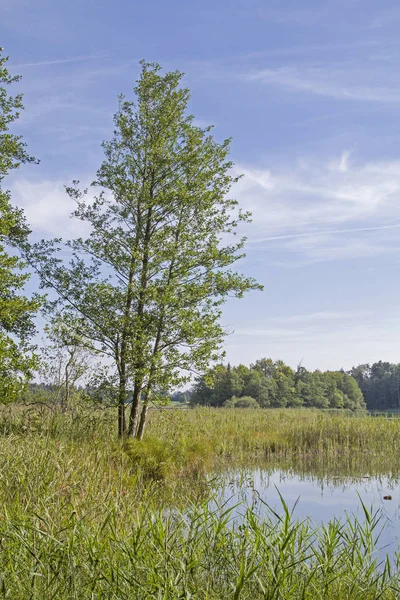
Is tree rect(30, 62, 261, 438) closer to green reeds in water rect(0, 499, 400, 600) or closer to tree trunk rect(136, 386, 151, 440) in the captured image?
tree trunk rect(136, 386, 151, 440)

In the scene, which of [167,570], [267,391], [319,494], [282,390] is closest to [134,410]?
[319,494]

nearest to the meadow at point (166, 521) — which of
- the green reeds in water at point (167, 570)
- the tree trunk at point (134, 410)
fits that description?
the green reeds in water at point (167, 570)

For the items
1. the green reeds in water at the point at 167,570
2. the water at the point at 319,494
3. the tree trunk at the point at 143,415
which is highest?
the tree trunk at the point at 143,415

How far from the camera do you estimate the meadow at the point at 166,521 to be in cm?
389

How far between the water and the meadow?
13.5 inches

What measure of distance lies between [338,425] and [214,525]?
45.7 feet

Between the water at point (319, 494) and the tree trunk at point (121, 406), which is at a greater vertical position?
the tree trunk at point (121, 406)

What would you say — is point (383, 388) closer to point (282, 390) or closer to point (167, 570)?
point (282, 390)

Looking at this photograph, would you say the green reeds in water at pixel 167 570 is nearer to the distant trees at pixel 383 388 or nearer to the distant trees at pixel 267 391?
the distant trees at pixel 267 391

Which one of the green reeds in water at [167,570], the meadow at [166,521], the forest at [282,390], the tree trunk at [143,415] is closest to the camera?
the green reeds in water at [167,570]

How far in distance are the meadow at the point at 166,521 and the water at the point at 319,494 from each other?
0.34 meters

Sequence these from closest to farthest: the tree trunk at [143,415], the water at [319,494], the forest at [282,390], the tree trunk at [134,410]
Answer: the water at [319,494] → the tree trunk at [143,415] → the tree trunk at [134,410] → the forest at [282,390]

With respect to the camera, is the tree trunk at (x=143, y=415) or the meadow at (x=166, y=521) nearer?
the meadow at (x=166, y=521)

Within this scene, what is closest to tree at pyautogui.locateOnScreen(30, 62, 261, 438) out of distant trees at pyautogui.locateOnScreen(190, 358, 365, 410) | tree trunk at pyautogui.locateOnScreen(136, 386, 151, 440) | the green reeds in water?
tree trunk at pyautogui.locateOnScreen(136, 386, 151, 440)
